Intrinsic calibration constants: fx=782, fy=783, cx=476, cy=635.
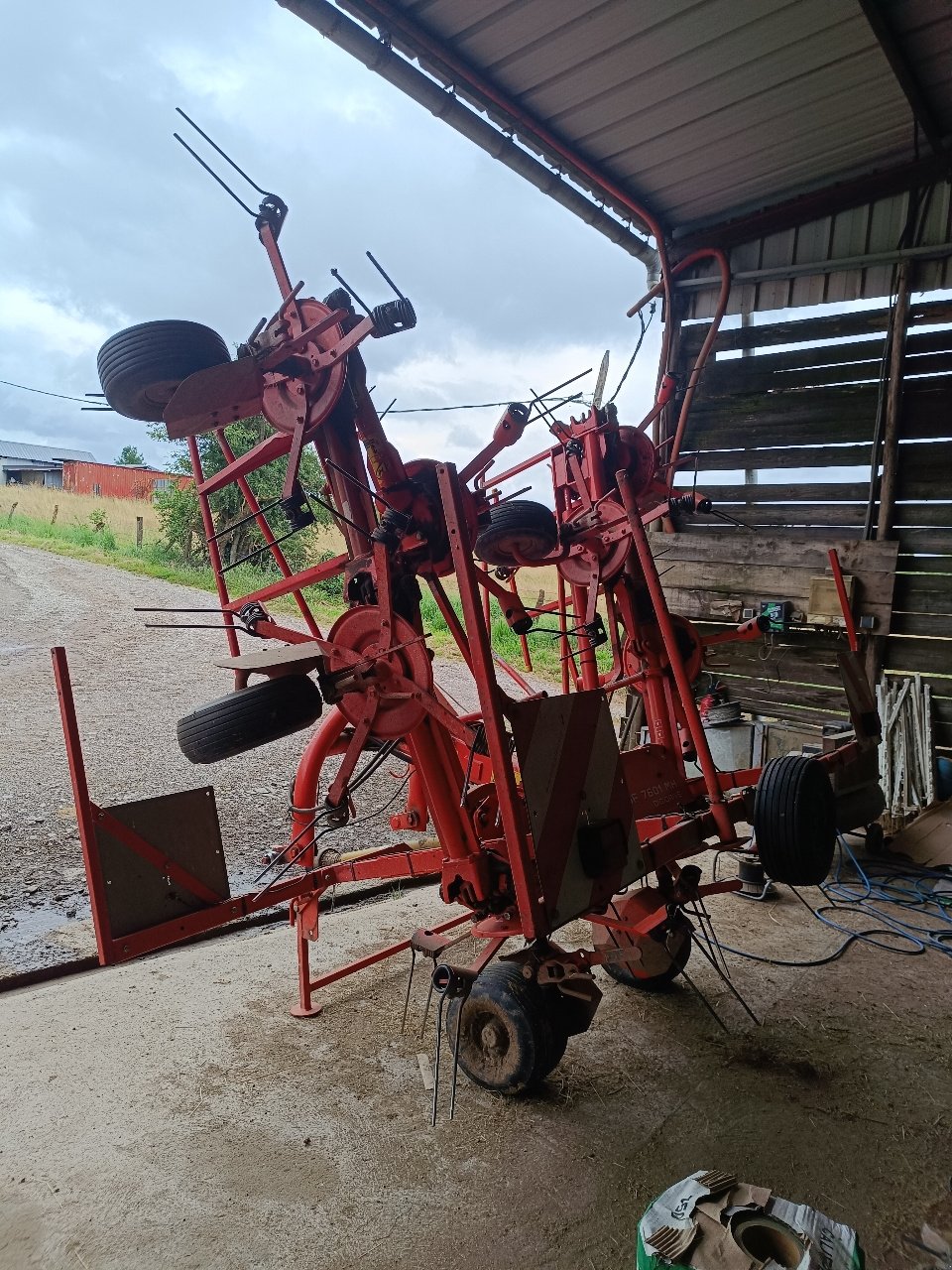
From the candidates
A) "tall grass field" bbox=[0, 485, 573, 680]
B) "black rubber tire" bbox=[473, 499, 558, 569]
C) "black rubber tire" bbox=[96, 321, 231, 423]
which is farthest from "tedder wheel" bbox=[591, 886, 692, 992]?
"tall grass field" bbox=[0, 485, 573, 680]

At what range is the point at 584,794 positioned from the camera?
2.44m

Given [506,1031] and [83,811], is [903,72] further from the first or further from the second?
[83,811]

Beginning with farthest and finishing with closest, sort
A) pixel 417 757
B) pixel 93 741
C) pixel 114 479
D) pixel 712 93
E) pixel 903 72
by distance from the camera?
pixel 114 479 < pixel 93 741 < pixel 712 93 < pixel 903 72 < pixel 417 757

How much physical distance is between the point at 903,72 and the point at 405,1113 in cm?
547

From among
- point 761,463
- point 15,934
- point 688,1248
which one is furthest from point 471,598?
point 761,463

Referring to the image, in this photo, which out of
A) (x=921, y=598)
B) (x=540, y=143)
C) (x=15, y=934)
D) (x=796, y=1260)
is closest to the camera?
(x=796, y=1260)

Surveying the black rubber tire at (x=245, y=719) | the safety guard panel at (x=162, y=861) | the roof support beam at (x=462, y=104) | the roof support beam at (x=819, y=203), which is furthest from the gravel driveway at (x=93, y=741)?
the roof support beam at (x=819, y=203)

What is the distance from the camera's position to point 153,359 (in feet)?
→ 8.59

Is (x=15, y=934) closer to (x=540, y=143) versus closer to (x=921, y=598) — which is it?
(x=540, y=143)

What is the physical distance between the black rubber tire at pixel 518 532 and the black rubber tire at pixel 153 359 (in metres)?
1.23

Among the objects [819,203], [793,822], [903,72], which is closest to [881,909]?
[793,822]

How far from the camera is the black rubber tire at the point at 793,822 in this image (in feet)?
9.32

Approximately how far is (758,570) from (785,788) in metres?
3.35

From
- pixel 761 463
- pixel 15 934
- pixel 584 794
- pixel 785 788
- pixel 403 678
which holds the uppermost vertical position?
pixel 761 463
